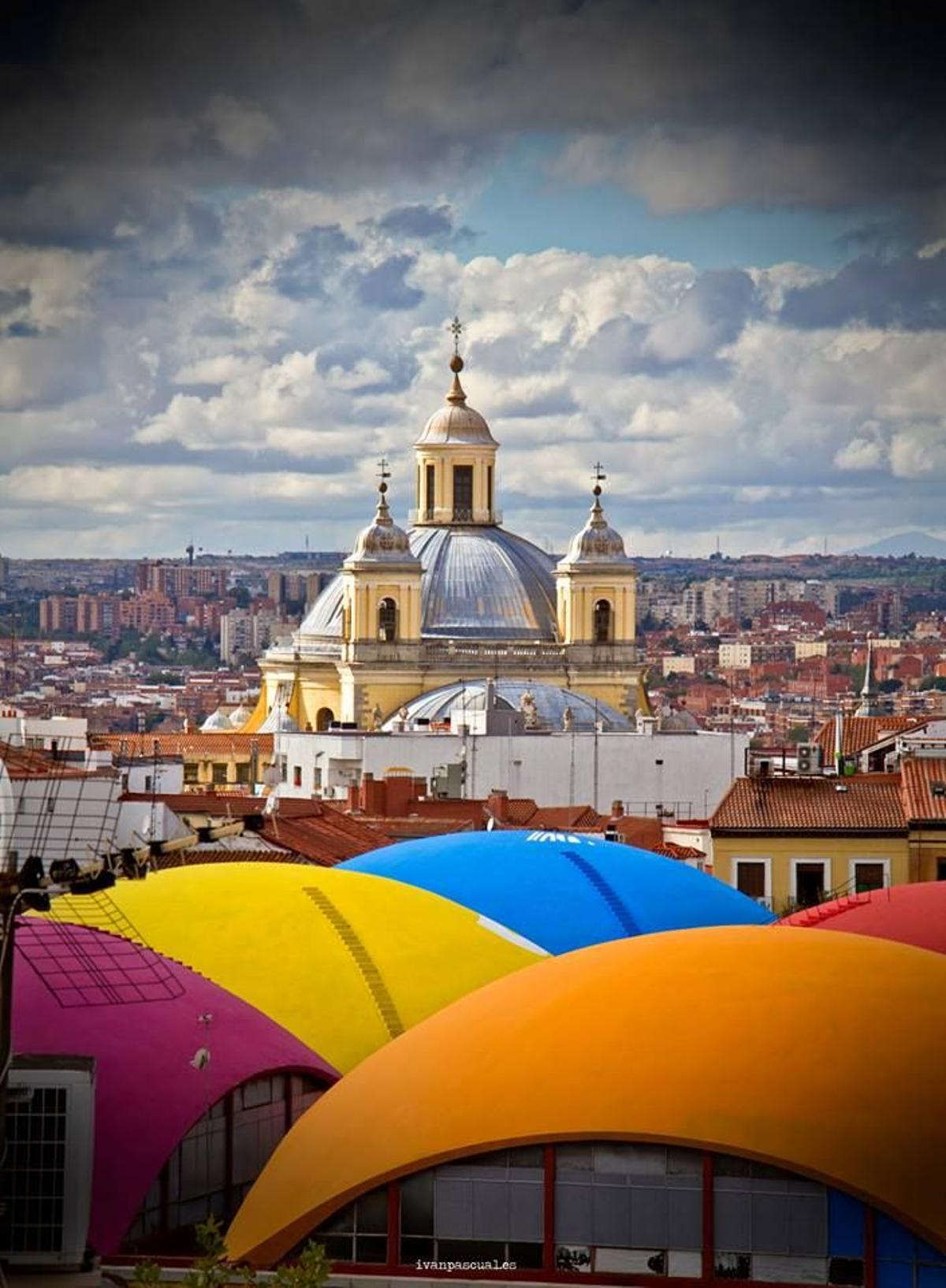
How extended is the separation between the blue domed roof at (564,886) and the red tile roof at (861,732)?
32.8m

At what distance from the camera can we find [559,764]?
90000mm

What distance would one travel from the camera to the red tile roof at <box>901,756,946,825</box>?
178 ft

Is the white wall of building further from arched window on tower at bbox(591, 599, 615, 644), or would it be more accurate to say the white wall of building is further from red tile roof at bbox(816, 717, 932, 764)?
arched window on tower at bbox(591, 599, 615, 644)

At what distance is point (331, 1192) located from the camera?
24.6 metres

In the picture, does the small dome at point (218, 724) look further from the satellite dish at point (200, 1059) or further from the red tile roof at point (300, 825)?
the satellite dish at point (200, 1059)

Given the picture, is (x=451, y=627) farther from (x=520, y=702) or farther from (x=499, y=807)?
(x=499, y=807)

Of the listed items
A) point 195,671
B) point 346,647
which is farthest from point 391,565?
point 195,671

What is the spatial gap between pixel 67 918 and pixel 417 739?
60.4 meters

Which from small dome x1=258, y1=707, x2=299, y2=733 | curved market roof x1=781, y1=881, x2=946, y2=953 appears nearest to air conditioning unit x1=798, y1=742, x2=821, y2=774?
curved market roof x1=781, y1=881, x2=946, y2=953

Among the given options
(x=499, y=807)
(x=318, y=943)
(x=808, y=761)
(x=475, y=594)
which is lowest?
(x=318, y=943)

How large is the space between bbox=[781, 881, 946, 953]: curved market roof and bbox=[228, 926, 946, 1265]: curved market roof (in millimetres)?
7889

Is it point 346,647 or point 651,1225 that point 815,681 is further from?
point 651,1225

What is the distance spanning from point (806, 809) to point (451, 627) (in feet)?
209

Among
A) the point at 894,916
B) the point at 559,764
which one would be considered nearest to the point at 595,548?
the point at 559,764
